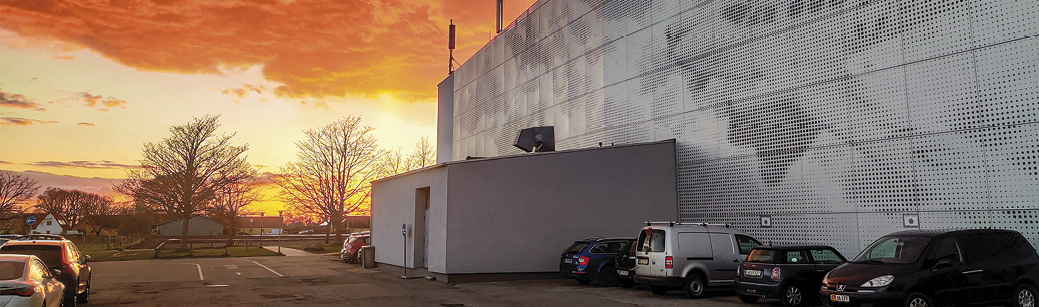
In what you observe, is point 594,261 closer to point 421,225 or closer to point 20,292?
point 421,225

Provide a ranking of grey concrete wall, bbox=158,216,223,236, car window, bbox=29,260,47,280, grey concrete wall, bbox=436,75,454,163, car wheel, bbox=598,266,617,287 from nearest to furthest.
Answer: car window, bbox=29,260,47,280, car wheel, bbox=598,266,617,287, grey concrete wall, bbox=436,75,454,163, grey concrete wall, bbox=158,216,223,236

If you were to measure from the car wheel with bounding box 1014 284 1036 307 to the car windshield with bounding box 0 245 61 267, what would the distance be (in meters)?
16.1

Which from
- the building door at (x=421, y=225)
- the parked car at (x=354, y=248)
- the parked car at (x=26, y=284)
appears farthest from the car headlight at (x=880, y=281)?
the parked car at (x=354, y=248)

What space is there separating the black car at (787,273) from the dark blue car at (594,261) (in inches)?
165

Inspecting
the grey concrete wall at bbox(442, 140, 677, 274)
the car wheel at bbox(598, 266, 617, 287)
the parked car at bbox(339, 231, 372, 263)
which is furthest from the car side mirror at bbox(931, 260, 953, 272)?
the parked car at bbox(339, 231, 372, 263)

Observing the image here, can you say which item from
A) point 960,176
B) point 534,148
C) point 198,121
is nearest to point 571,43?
point 534,148

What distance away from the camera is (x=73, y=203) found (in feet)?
296

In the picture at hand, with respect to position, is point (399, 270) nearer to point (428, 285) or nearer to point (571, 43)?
point (428, 285)

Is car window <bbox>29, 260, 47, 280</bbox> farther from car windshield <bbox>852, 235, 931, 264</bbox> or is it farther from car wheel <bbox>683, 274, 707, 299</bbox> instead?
car windshield <bbox>852, 235, 931, 264</bbox>

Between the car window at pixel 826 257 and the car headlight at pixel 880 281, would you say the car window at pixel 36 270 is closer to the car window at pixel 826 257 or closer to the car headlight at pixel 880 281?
the car headlight at pixel 880 281

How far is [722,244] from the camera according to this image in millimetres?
13781

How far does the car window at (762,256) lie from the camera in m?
11.8

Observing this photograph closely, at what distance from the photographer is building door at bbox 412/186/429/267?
2102cm

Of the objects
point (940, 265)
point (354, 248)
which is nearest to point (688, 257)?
point (940, 265)
